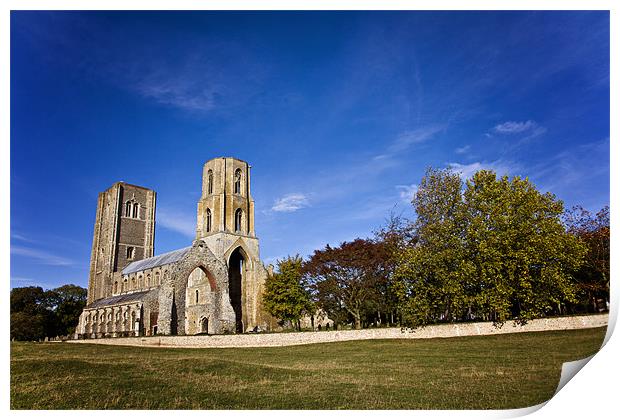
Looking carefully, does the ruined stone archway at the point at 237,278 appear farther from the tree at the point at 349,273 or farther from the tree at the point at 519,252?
the tree at the point at 519,252

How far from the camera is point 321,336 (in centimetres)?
1927

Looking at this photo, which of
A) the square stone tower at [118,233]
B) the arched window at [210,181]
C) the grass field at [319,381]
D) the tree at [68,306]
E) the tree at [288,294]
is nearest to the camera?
the grass field at [319,381]

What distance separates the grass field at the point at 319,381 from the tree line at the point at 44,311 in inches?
210

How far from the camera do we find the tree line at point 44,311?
16044 mm

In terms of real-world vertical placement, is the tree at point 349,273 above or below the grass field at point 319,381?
above

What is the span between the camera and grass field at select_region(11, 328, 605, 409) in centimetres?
711

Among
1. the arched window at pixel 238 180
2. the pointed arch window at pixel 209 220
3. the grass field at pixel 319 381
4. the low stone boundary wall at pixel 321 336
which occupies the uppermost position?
the arched window at pixel 238 180

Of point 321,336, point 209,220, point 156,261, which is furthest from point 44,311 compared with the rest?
point 209,220

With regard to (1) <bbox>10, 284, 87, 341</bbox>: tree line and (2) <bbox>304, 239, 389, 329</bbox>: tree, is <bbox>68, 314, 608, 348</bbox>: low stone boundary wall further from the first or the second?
(2) <bbox>304, 239, 389, 329</bbox>: tree

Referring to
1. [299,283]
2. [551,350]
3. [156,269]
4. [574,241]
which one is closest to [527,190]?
[574,241]

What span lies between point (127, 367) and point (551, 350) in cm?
1030

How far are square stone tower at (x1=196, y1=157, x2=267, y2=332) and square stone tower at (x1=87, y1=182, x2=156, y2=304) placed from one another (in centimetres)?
1152

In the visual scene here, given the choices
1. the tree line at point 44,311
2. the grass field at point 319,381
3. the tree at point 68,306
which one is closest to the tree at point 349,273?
the grass field at point 319,381
